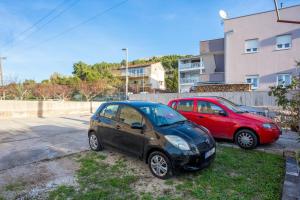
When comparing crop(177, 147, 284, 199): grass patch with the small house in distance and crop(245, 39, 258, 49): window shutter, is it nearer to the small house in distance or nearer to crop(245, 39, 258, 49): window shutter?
crop(245, 39, 258, 49): window shutter

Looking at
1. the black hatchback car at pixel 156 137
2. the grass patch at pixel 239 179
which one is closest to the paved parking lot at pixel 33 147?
the black hatchback car at pixel 156 137

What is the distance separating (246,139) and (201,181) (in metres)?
2.96

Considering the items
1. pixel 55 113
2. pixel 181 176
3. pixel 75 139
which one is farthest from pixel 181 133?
pixel 55 113

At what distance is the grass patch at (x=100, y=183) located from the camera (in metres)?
3.65

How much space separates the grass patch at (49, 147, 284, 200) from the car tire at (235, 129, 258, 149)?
2.73ft

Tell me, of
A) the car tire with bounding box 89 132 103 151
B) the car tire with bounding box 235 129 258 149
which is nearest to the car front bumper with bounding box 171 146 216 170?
the car tire with bounding box 89 132 103 151

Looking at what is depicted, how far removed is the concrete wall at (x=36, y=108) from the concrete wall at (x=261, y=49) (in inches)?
620

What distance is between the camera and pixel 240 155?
5715mm

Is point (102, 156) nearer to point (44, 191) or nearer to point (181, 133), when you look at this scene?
point (44, 191)

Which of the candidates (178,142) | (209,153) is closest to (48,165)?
(178,142)

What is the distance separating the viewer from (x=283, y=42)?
19.0 m

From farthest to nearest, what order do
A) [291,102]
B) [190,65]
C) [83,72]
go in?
[83,72]
[190,65]
[291,102]

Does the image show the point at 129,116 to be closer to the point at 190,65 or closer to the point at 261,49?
the point at 261,49

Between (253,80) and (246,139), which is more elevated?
Result: (253,80)
